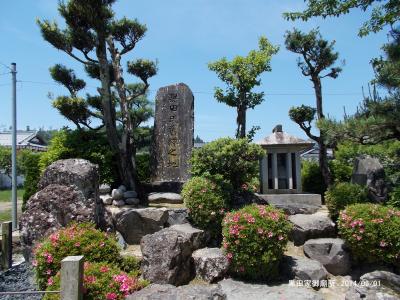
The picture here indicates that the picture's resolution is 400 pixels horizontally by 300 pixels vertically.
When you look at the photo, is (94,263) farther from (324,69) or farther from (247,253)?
(324,69)

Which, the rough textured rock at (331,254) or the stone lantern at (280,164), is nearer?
the rough textured rock at (331,254)

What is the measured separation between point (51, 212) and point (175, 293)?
9.91 ft

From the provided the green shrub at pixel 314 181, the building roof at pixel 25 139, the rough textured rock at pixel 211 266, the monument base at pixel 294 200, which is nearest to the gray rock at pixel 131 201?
the monument base at pixel 294 200

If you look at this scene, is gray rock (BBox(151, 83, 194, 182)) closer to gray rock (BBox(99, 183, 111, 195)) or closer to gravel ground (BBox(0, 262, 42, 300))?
gray rock (BBox(99, 183, 111, 195))

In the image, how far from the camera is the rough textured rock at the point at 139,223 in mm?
8031

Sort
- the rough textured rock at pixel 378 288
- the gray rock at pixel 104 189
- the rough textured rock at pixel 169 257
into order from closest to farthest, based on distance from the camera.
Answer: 1. the rough textured rock at pixel 378 288
2. the rough textured rock at pixel 169 257
3. the gray rock at pixel 104 189

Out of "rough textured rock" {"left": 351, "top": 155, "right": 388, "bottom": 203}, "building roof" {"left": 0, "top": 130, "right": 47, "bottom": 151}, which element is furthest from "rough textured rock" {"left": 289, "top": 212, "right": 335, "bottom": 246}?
"building roof" {"left": 0, "top": 130, "right": 47, "bottom": 151}

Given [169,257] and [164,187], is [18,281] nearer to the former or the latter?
[169,257]

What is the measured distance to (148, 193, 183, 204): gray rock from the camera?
376 inches

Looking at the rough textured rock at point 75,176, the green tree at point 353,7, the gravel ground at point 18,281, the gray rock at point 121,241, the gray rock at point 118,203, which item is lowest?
the gravel ground at point 18,281

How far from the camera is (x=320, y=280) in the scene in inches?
247

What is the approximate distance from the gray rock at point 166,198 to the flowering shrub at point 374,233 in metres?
4.37

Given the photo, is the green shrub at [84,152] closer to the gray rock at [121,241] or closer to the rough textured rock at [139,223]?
the rough textured rock at [139,223]

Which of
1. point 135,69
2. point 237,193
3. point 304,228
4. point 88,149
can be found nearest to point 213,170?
point 237,193
